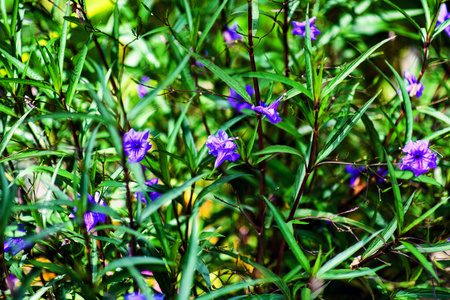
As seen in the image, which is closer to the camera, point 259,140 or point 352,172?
point 259,140

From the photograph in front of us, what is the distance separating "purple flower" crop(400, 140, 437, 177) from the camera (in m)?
0.84

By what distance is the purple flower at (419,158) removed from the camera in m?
0.84

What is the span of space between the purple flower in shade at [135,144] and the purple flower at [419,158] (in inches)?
22.2

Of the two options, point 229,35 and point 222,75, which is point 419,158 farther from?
point 229,35

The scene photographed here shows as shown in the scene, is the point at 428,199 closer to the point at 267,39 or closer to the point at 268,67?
the point at 268,67

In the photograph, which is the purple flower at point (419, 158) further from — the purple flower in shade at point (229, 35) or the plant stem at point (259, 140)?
the purple flower in shade at point (229, 35)

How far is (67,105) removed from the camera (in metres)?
0.87

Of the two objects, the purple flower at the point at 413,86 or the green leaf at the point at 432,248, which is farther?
the purple flower at the point at 413,86

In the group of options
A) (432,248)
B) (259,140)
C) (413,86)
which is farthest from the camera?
(413,86)

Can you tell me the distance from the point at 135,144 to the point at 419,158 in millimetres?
618

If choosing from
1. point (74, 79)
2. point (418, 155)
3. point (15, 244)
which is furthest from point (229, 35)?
point (15, 244)

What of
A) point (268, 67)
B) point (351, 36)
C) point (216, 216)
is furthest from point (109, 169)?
point (351, 36)

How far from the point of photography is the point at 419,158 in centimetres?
86


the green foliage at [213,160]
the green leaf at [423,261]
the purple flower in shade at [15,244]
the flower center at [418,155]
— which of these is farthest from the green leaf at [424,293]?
the purple flower in shade at [15,244]
